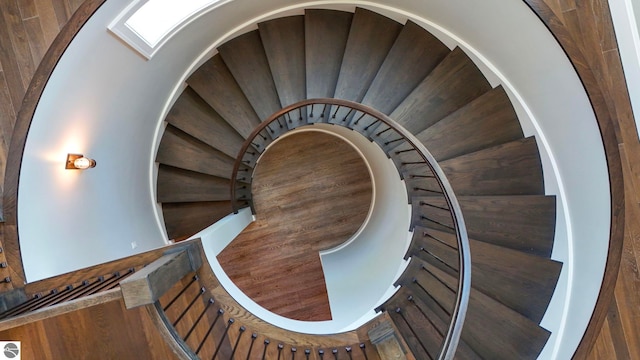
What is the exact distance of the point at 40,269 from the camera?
274cm

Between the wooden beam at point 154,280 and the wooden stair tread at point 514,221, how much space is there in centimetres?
245

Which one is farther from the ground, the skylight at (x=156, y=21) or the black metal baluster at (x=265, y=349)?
the skylight at (x=156, y=21)

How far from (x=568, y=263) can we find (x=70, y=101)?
4243 mm

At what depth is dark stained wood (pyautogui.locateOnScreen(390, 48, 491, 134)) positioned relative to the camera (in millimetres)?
3531

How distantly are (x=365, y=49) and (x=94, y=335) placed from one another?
3.44 meters

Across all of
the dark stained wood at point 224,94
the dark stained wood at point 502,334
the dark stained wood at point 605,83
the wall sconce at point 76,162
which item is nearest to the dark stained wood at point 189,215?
the dark stained wood at point 224,94

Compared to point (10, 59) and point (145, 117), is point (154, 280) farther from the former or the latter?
point (145, 117)

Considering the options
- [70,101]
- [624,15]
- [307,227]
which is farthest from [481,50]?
[70,101]

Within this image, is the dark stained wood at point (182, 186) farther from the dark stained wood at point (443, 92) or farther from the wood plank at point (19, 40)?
the dark stained wood at point (443, 92)

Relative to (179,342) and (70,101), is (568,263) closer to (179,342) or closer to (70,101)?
(179,342)

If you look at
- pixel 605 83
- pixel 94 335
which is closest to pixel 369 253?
pixel 605 83

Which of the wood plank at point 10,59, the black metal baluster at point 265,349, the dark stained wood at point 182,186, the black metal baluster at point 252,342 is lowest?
the black metal baluster at point 265,349

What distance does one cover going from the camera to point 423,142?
3.58 metres

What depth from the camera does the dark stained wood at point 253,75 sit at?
418cm
